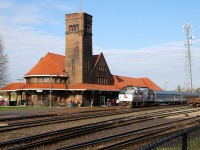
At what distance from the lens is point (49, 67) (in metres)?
64.6

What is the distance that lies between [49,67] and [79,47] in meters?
6.92

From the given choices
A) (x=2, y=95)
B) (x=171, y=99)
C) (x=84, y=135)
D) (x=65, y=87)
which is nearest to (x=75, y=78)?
(x=65, y=87)

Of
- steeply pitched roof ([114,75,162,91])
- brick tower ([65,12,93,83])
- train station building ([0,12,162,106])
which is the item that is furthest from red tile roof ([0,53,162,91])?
brick tower ([65,12,93,83])

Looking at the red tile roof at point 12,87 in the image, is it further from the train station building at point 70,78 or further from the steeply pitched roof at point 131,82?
the steeply pitched roof at point 131,82

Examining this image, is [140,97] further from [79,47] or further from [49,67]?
[49,67]


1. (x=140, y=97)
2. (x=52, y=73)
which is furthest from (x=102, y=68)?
→ (x=140, y=97)

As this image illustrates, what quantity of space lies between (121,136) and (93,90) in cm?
4597

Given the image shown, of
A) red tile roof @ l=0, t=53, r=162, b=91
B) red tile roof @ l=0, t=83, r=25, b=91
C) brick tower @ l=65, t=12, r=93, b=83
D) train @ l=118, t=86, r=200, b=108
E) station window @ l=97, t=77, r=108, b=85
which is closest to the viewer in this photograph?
train @ l=118, t=86, r=200, b=108

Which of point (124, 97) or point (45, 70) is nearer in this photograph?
point (124, 97)

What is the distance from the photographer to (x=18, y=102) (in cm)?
6481

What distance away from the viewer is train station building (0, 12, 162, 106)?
6041 centimetres

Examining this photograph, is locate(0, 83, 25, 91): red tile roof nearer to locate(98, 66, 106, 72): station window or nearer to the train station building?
the train station building

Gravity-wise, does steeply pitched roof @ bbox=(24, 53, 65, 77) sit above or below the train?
above

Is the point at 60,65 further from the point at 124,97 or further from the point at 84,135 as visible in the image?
the point at 84,135
